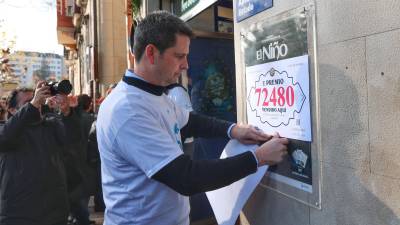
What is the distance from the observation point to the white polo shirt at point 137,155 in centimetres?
157

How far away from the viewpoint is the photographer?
9.42 ft

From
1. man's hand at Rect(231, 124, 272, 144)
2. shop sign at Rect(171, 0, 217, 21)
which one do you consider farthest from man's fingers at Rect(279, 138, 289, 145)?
shop sign at Rect(171, 0, 217, 21)

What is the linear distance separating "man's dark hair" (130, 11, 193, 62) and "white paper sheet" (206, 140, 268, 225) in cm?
76

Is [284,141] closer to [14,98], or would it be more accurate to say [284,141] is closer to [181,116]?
[181,116]

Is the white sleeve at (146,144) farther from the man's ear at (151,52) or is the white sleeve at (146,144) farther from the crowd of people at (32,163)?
the crowd of people at (32,163)

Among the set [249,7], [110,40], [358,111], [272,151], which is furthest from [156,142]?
[110,40]

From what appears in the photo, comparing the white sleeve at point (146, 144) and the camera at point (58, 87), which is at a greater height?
the camera at point (58, 87)

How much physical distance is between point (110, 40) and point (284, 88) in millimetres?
13402

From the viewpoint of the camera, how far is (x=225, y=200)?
2.14 m

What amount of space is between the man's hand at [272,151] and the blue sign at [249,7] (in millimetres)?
818

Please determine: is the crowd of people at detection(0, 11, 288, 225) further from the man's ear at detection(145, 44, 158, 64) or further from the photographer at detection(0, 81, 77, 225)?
the photographer at detection(0, 81, 77, 225)

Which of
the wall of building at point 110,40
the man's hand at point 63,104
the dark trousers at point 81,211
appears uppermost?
the wall of building at point 110,40

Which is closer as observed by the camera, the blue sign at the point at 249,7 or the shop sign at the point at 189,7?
the blue sign at the point at 249,7

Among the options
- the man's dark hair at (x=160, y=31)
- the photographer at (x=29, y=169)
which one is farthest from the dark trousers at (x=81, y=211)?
the man's dark hair at (x=160, y=31)
